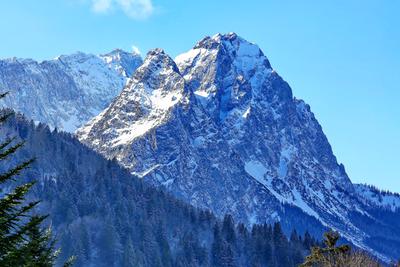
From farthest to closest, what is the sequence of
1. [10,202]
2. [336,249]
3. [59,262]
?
1. [59,262]
2. [336,249]
3. [10,202]

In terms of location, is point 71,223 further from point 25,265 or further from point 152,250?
point 25,265

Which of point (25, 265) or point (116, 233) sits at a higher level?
point (116, 233)

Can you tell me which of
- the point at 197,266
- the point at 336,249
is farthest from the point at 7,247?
the point at 197,266

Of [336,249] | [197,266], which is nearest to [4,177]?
[336,249]

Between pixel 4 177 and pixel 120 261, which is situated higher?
pixel 120 261

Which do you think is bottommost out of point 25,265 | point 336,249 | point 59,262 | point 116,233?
point 25,265

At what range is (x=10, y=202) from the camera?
14133mm

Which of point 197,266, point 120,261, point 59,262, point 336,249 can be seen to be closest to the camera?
point 336,249

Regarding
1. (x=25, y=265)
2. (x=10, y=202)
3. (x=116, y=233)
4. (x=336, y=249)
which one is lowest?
(x=25, y=265)

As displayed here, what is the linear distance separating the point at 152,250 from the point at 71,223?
23.3 metres

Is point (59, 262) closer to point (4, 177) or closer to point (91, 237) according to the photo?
point (91, 237)

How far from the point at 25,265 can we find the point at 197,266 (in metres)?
185

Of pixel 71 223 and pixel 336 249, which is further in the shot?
pixel 71 223

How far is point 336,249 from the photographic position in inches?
1698
